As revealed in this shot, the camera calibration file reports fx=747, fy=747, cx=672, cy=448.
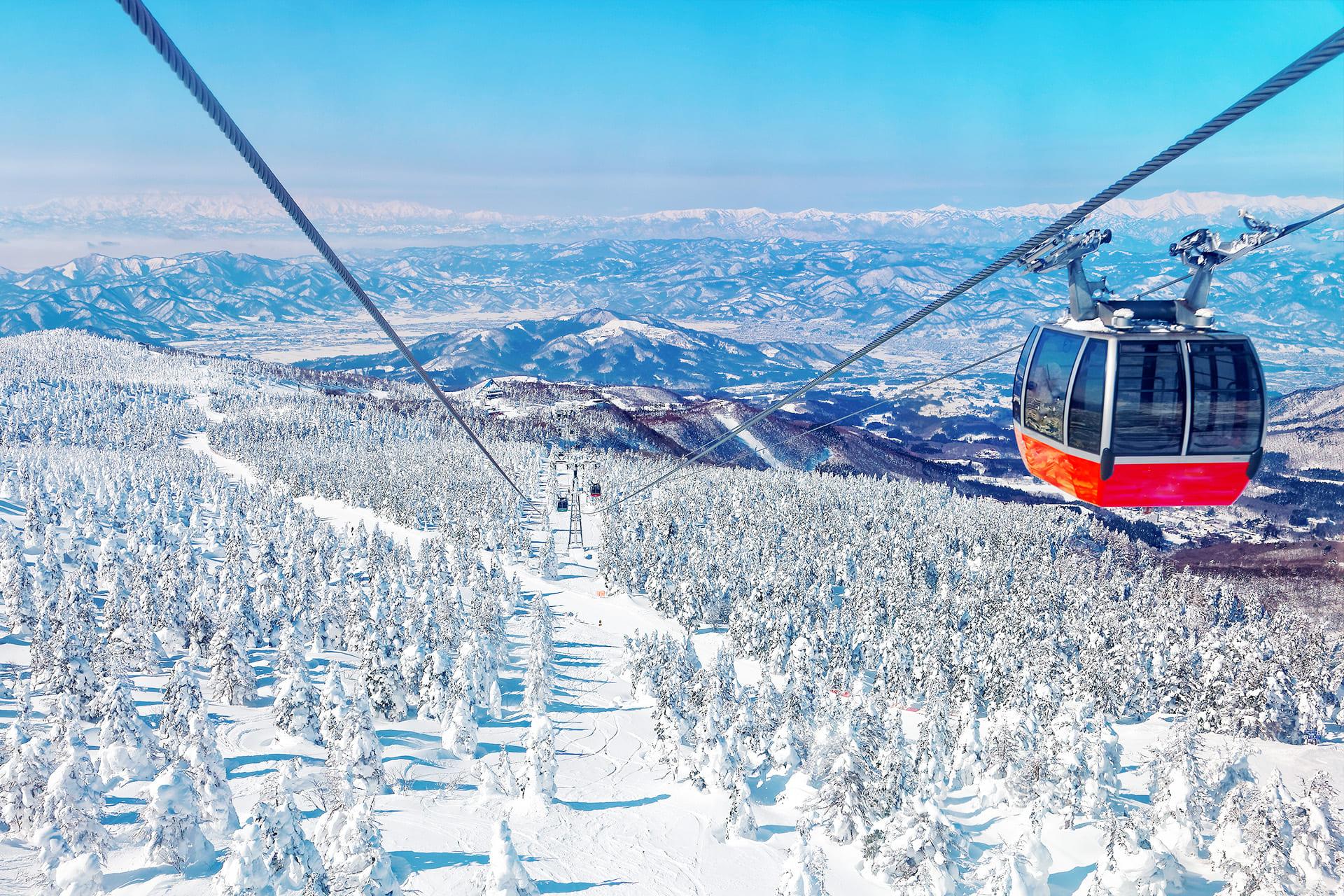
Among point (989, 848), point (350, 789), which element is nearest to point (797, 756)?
point (989, 848)

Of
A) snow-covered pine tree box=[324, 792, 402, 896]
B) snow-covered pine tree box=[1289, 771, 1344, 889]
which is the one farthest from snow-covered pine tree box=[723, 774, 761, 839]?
snow-covered pine tree box=[1289, 771, 1344, 889]

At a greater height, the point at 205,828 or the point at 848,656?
the point at 205,828

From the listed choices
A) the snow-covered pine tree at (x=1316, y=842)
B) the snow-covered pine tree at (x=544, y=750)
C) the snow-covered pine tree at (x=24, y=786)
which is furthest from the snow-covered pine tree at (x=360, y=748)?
the snow-covered pine tree at (x=1316, y=842)

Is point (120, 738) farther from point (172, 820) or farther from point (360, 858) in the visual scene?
point (360, 858)

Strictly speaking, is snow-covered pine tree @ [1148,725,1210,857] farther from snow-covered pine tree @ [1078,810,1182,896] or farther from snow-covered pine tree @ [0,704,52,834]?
snow-covered pine tree @ [0,704,52,834]

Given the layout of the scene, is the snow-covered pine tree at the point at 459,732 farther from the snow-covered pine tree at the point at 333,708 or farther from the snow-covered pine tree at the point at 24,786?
the snow-covered pine tree at the point at 24,786

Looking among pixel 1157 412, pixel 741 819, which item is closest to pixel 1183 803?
pixel 741 819

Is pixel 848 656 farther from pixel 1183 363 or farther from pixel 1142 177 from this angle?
pixel 1142 177
